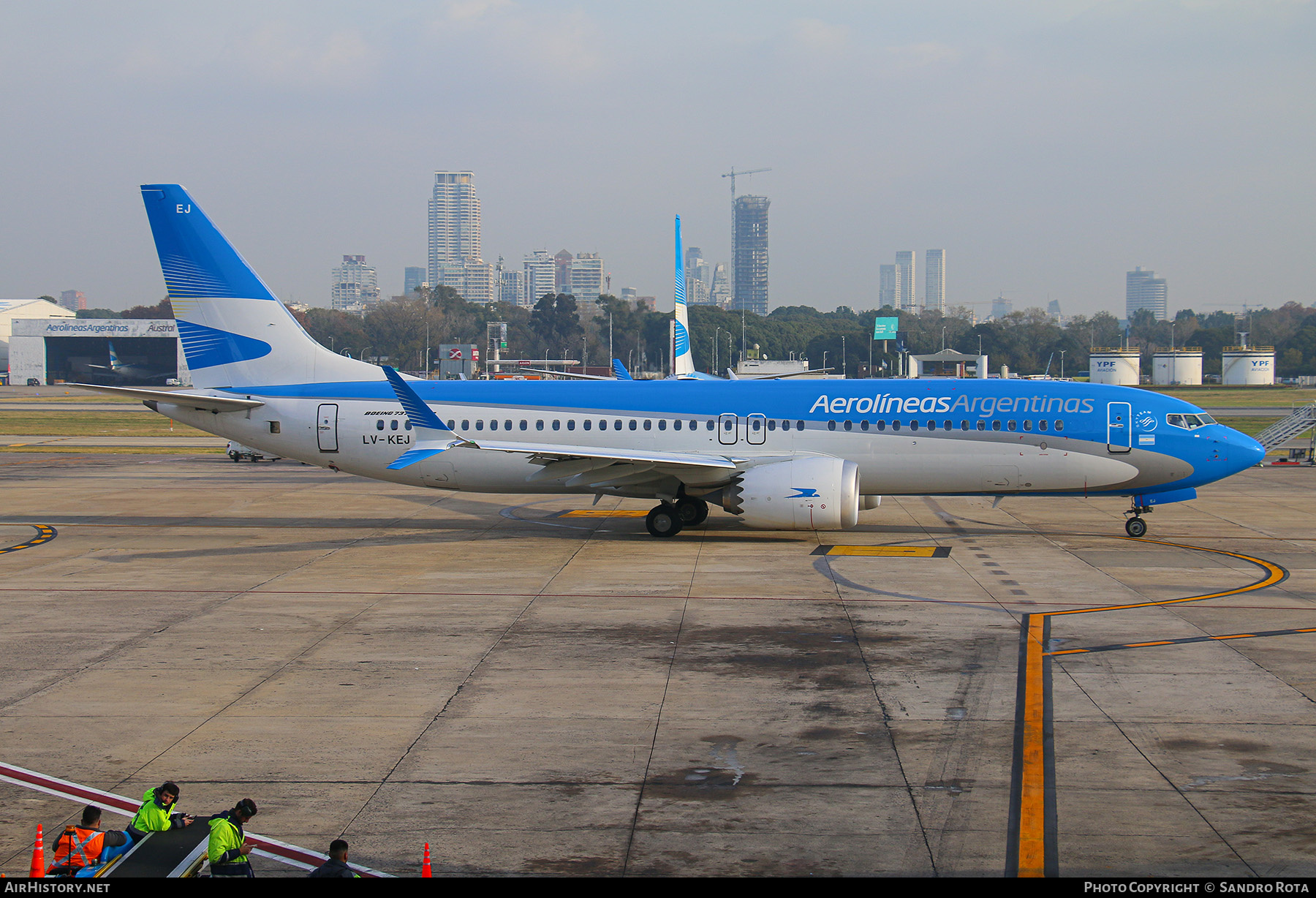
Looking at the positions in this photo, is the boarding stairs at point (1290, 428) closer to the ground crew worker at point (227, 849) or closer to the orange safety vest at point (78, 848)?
the ground crew worker at point (227, 849)

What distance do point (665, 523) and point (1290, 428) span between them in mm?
30620

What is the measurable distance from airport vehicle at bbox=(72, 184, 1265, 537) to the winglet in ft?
0.15

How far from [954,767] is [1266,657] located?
7.22m

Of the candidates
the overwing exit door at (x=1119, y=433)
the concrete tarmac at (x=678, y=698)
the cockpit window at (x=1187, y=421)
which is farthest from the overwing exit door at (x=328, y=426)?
the cockpit window at (x=1187, y=421)

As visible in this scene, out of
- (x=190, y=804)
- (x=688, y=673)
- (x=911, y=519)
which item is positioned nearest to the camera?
(x=190, y=804)

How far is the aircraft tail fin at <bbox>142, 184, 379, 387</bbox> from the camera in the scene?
90.9 ft

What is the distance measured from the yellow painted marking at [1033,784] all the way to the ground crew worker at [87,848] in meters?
7.31

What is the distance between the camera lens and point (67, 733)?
12469mm

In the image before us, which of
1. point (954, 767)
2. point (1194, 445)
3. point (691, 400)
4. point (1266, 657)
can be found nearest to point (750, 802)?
point (954, 767)

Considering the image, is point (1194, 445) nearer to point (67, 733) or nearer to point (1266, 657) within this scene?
point (1266, 657)

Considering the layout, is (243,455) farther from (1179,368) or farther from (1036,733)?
(1179,368)

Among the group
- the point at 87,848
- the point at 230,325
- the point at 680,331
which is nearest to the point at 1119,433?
the point at 230,325

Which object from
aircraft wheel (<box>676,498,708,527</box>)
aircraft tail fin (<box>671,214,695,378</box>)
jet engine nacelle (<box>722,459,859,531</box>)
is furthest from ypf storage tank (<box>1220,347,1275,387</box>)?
jet engine nacelle (<box>722,459,859,531</box>)

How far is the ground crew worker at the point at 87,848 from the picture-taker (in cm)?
805
